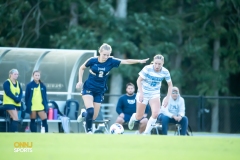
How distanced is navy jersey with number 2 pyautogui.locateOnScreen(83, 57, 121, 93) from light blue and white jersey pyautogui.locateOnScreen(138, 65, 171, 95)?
0.62m

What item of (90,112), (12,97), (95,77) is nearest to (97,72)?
(95,77)

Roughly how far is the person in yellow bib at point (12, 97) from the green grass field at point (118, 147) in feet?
17.9

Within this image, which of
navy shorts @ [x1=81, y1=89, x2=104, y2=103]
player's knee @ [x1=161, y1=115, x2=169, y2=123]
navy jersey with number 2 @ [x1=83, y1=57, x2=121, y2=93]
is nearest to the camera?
navy jersey with number 2 @ [x1=83, y1=57, x2=121, y2=93]

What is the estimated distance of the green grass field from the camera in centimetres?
857

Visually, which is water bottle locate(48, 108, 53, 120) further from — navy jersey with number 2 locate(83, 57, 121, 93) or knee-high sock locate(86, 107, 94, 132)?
navy jersey with number 2 locate(83, 57, 121, 93)

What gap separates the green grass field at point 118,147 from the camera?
8.57 m

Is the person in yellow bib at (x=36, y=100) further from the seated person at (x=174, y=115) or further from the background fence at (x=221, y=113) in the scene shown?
the background fence at (x=221, y=113)

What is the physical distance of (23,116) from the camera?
1658cm

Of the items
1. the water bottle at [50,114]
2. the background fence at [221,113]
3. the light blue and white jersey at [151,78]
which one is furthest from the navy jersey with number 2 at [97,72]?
the background fence at [221,113]

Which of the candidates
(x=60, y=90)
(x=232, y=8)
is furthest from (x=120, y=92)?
(x=60, y=90)

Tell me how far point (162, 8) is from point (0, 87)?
1364 cm

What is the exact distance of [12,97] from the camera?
15258 millimetres

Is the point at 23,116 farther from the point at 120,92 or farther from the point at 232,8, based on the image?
the point at 232,8

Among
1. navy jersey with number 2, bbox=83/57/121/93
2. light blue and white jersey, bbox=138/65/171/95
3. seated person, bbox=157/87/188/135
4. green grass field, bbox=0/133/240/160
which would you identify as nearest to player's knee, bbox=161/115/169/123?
seated person, bbox=157/87/188/135
